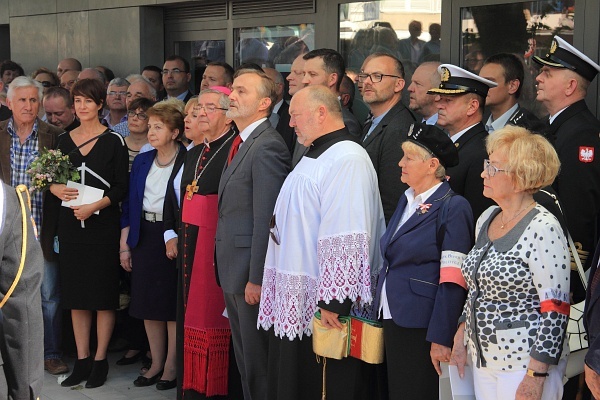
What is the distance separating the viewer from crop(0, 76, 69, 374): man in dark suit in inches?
271

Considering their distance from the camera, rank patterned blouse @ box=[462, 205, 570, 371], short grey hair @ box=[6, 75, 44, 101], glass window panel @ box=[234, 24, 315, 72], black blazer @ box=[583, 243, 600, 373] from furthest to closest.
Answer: glass window panel @ box=[234, 24, 315, 72] < short grey hair @ box=[6, 75, 44, 101] < patterned blouse @ box=[462, 205, 570, 371] < black blazer @ box=[583, 243, 600, 373]

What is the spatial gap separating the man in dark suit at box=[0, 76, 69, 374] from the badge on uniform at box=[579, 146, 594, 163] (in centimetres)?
393

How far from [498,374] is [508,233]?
0.61 m

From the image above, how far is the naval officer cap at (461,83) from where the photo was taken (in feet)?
16.3

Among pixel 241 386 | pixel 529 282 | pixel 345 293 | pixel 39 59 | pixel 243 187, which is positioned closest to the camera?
pixel 529 282

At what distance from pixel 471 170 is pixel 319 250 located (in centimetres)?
90

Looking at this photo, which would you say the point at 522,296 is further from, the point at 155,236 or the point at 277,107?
the point at 277,107

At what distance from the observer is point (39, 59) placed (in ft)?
37.0

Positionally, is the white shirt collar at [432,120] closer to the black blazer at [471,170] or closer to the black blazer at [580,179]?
the black blazer at [471,170]

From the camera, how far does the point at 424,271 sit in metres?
4.32

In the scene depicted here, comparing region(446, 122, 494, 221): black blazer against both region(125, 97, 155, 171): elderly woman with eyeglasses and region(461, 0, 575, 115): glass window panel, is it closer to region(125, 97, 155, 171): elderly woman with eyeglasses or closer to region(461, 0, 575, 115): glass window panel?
region(461, 0, 575, 115): glass window panel

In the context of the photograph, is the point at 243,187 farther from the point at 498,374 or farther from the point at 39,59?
the point at 39,59

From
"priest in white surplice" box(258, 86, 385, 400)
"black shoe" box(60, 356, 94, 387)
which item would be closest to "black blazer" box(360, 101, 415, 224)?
"priest in white surplice" box(258, 86, 385, 400)

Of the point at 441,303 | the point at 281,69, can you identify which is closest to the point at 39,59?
the point at 281,69
